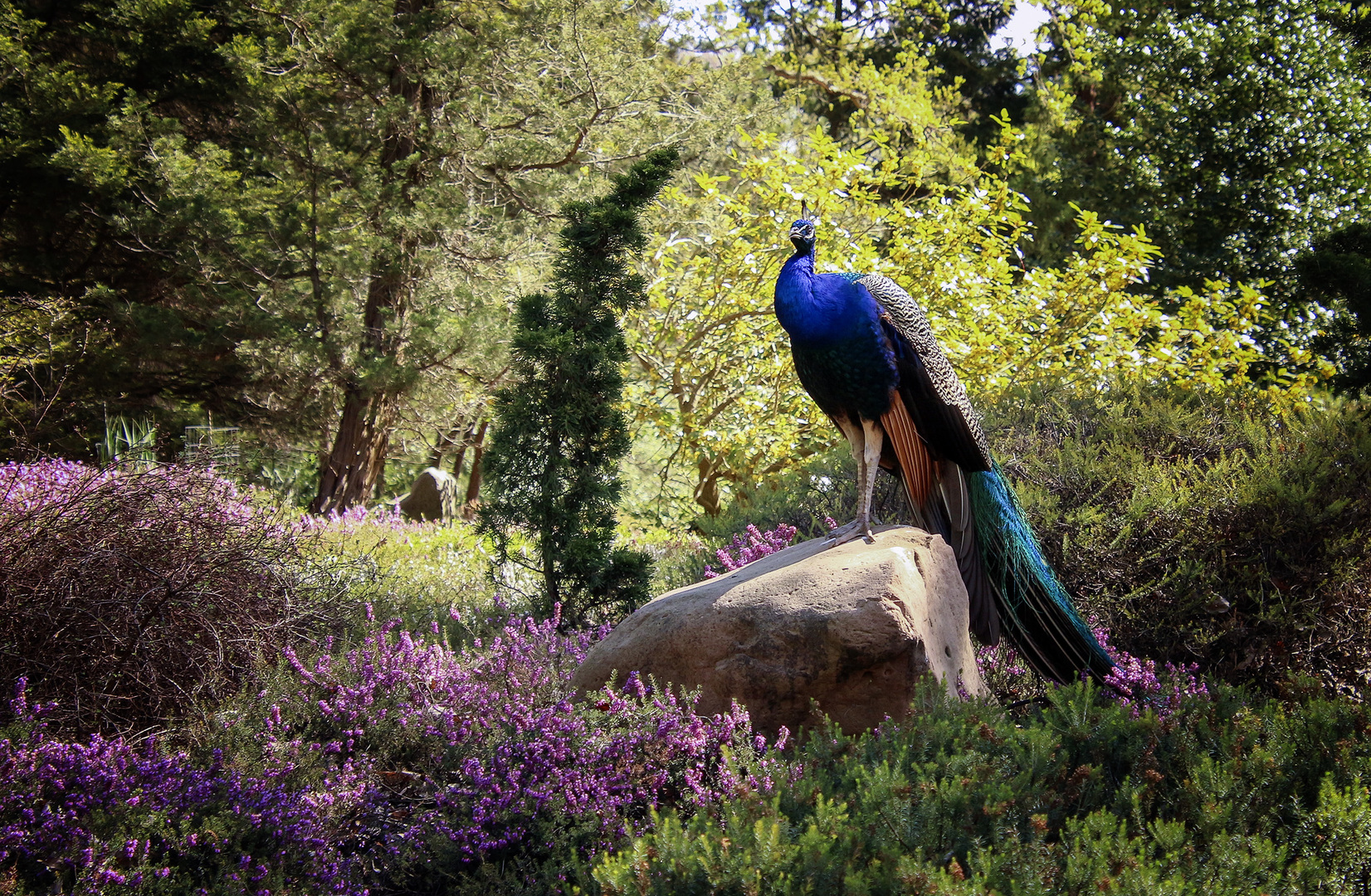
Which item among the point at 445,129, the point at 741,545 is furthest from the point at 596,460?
the point at 445,129

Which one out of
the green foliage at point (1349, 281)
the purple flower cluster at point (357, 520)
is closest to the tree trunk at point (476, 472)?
the purple flower cluster at point (357, 520)

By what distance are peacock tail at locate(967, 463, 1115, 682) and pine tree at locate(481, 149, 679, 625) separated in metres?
1.67

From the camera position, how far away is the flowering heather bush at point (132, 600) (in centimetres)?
303

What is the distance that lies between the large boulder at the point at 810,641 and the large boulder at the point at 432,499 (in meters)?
7.03

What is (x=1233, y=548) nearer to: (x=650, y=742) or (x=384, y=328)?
(x=650, y=742)

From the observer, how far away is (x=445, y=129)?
8.06 meters

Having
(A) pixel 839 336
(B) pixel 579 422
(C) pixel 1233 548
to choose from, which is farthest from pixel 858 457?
(C) pixel 1233 548

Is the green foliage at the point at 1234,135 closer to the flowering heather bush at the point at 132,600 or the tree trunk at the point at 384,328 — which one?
the tree trunk at the point at 384,328

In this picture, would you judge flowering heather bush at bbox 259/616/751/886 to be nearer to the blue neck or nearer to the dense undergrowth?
the dense undergrowth

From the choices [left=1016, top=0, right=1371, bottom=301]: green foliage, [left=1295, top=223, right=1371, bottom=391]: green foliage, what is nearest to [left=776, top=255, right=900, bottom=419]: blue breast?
[left=1295, top=223, right=1371, bottom=391]: green foliage

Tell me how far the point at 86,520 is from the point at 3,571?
280 mm

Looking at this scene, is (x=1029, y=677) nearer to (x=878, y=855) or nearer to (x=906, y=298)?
(x=906, y=298)

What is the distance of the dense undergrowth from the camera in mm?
2047

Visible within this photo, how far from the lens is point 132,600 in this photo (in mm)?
3139
